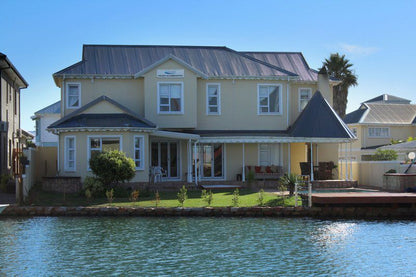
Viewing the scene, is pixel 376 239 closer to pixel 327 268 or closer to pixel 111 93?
pixel 327 268

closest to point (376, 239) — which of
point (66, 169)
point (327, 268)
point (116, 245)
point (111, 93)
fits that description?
point (327, 268)

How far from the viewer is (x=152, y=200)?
72.1 feet

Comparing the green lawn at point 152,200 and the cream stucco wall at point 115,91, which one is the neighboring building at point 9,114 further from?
the green lawn at point 152,200

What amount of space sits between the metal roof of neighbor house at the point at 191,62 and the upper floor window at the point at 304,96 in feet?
2.42

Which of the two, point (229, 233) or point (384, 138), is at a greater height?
point (384, 138)

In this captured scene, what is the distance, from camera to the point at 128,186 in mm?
25750

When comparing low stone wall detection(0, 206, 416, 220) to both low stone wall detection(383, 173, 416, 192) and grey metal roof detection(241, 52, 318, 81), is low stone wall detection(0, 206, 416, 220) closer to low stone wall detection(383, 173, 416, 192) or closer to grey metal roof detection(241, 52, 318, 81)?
low stone wall detection(383, 173, 416, 192)

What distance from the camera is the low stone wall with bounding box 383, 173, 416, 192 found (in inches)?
1016

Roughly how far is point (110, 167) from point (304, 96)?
14.4 m

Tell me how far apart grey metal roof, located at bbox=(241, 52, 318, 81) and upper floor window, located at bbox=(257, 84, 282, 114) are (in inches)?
96.2

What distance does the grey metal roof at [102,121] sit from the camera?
85.2ft

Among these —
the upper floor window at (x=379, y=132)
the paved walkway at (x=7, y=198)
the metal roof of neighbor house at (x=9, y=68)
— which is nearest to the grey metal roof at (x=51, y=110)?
the metal roof of neighbor house at (x=9, y=68)

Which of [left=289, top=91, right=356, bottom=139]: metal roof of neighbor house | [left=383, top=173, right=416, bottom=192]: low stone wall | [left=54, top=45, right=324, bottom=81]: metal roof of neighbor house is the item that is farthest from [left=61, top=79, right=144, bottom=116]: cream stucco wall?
[left=383, top=173, right=416, bottom=192]: low stone wall

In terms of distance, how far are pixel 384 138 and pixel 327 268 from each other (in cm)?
4359
